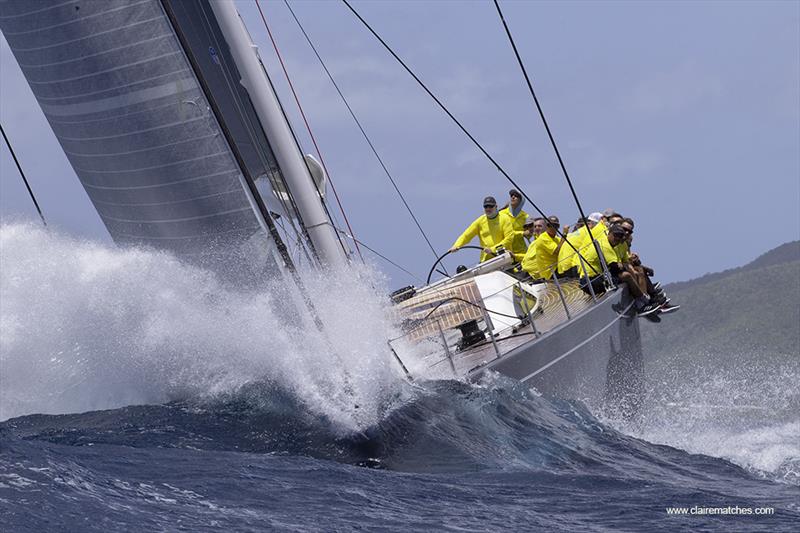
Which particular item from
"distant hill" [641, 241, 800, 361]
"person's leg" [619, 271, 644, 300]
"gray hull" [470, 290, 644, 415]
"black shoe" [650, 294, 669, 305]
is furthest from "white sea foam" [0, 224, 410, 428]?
"distant hill" [641, 241, 800, 361]

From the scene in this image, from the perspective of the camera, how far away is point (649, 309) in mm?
12617

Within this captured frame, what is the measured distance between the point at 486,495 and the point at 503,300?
4453 mm

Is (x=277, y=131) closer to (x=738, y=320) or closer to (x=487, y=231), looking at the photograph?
(x=487, y=231)

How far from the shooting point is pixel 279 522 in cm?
567

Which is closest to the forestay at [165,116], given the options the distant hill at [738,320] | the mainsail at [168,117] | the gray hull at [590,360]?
the mainsail at [168,117]

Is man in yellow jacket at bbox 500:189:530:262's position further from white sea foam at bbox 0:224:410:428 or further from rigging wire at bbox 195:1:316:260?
rigging wire at bbox 195:1:316:260

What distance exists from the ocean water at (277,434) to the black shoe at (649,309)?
5.25 ft

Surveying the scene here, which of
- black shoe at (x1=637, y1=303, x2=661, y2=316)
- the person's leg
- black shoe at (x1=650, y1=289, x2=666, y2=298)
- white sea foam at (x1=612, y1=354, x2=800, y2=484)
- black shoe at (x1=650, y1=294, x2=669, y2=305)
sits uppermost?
the person's leg

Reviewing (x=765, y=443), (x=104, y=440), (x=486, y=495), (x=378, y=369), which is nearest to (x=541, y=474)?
(x=486, y=495)

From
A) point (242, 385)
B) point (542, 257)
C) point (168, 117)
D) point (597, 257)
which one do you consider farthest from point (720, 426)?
point (168, 117)

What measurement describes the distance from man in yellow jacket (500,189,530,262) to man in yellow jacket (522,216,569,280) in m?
1.08

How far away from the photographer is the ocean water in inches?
237

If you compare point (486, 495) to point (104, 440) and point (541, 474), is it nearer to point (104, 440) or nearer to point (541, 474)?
point (541, 474)

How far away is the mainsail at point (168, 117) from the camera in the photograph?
28.7 ft
